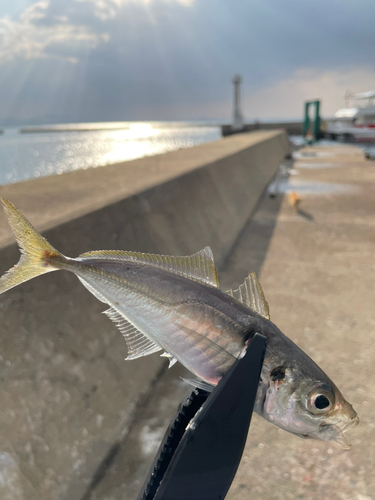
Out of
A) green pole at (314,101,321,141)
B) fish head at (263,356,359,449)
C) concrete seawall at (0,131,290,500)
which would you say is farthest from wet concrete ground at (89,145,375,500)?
green pole at (314,101,321,141)

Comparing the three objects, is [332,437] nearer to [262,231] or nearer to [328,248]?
[328,248]

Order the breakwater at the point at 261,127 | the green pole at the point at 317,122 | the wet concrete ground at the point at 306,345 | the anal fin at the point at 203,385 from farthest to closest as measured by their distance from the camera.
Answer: the breakwater at the point at 261,127, the green pole at the point at 317,122, the wet concrete ground at the point at 306,345, the anal fin at the point at 203,385

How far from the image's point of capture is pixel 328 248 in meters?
6.73

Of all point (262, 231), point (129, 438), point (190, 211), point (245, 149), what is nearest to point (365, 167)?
point (245, 149)

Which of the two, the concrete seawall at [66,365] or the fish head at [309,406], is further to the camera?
the concrete seawall at [66,365]

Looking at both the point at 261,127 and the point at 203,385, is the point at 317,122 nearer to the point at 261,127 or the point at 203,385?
the point at 261,127

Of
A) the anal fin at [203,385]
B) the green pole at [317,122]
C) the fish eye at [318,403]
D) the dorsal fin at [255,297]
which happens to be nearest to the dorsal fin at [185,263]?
the dorsal fin at [255,297]

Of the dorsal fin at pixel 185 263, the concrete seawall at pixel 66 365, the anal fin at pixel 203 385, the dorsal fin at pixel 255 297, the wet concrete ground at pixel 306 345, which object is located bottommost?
the wet concrete ground at pixel 306 345

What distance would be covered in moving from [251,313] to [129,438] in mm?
1904

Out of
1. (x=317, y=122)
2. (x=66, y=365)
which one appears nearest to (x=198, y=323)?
(x=66, y=365)

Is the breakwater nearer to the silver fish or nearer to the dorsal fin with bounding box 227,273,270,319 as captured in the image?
the dorsal fin with bounding box 227,273,270,319

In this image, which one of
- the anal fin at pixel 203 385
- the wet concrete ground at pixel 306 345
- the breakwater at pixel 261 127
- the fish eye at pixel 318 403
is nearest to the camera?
the fish eye at pixel 318 403

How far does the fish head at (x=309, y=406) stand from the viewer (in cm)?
130

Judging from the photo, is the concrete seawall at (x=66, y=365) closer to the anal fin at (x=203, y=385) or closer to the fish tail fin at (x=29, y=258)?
the fish tail fin at (x=29, y=258)
